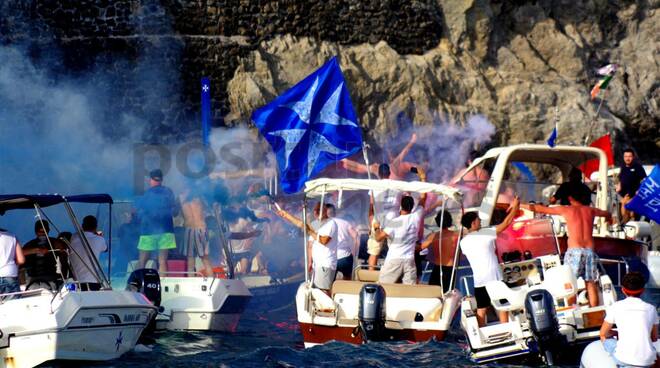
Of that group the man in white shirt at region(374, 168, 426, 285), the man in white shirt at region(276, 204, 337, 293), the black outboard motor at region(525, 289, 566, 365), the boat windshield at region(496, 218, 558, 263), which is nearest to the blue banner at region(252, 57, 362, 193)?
the man in white shirt at region(276, 204, 337, 293)

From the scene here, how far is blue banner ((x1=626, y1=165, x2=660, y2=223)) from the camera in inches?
632

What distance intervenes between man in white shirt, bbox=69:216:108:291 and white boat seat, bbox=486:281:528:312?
4.33 m

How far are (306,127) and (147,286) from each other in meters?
4.01

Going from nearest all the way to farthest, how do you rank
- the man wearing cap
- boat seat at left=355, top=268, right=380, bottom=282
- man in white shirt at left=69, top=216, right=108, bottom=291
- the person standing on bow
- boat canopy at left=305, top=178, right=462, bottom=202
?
boat canopy at left=305, top=178, right=462, bottom=202 → man in white shirt at left=69, top=216, right=108, bottom=291 → boat seat at left=355, top=268, right=380, bottom=282 → the man wearing cap → the person standing on bow

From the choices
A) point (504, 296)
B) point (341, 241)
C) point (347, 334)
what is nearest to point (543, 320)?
point (504, 296)

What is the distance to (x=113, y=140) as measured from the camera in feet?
85.4

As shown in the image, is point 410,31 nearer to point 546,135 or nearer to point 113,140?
point 546,135

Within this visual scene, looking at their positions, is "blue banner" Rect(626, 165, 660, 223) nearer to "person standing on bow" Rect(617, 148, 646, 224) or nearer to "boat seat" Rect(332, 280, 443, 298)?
"boat seat" Rect(332, 280, 443, 298)

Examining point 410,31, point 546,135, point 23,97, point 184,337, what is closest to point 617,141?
point 546,135

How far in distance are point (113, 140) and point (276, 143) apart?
8.33 m

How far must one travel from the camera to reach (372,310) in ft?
44.7

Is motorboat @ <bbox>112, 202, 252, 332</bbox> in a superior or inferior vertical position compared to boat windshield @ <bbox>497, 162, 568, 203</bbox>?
inferior

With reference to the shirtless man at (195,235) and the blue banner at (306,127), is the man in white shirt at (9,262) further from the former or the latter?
the blue banner at (306,127)

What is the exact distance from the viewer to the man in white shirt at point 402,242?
48.5 ft
